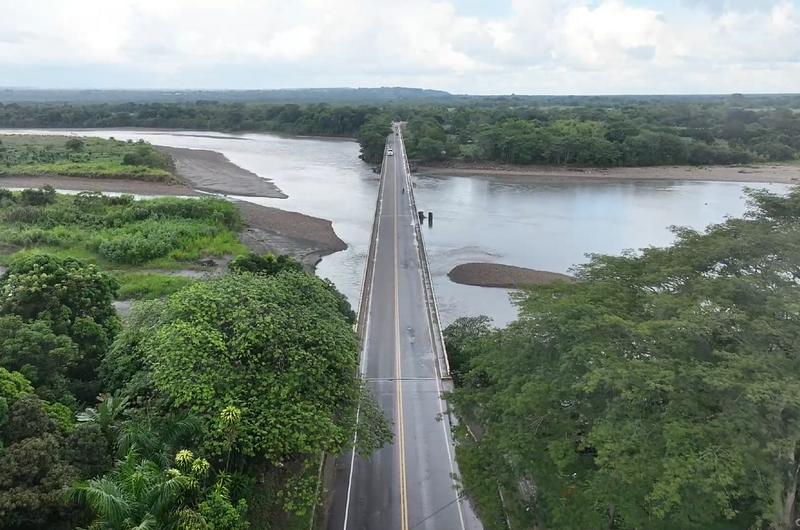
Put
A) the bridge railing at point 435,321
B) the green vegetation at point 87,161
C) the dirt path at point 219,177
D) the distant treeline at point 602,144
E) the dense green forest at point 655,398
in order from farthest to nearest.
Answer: the distant treeline at point 602,144, the green vegetation at point 87,161, the dirt path at point 219,177, the bridge railing at point 435,321, the dense green forest at point 655,398

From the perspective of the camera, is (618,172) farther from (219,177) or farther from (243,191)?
(219,177)

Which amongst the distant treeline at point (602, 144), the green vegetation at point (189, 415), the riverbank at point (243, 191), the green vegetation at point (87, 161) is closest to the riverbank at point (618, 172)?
the distant treeline at point (602, 144)

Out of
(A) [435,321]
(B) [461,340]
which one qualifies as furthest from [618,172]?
(B) [461,340]

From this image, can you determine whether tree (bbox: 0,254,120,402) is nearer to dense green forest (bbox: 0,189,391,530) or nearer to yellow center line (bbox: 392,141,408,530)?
dense green forest (bbox: 0,189,391,530)

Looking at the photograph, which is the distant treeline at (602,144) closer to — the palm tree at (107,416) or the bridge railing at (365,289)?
the bridge railing at (365,289)

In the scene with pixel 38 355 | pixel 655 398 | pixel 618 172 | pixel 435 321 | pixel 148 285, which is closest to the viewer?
pixel 655 398

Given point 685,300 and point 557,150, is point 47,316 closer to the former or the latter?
point 685,300

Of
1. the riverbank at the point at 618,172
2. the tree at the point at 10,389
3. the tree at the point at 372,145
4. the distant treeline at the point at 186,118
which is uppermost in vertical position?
the distant treeline at the point at 186,118

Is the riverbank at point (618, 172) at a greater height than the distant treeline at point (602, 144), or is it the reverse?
the distant treeline at point (602, 144)
